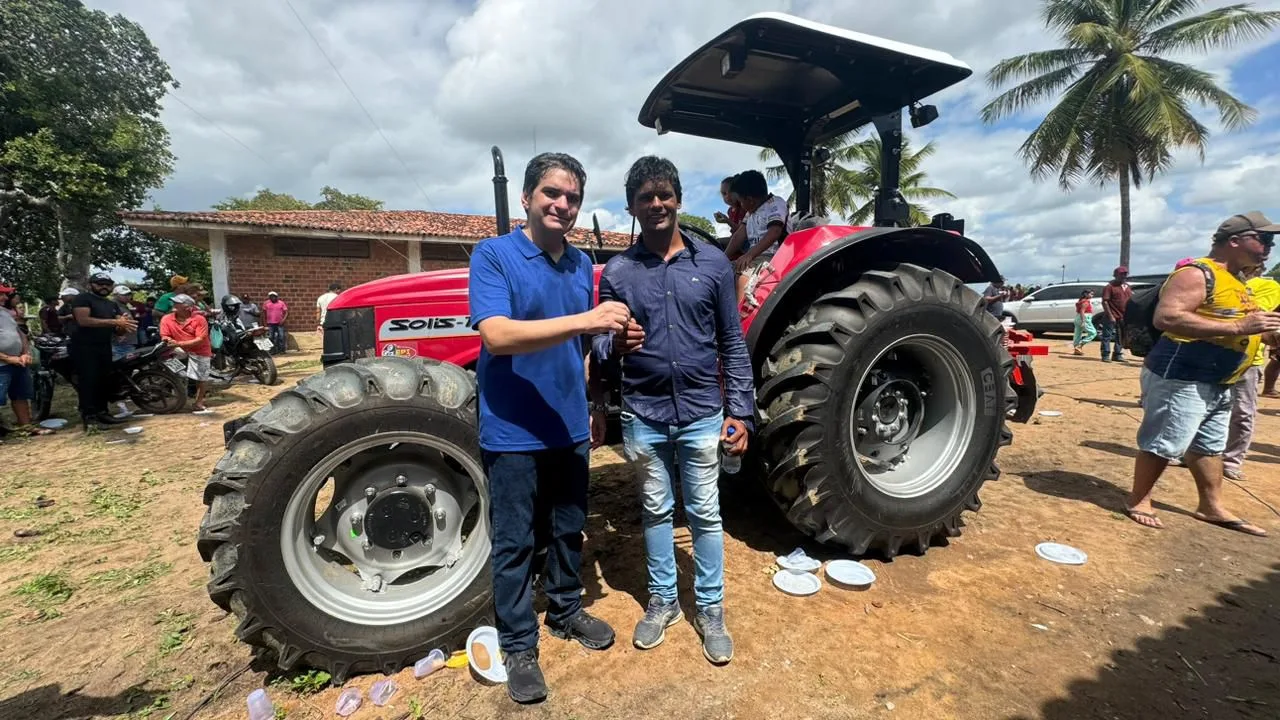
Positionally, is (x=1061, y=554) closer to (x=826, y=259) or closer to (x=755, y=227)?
(x=826, y=259)

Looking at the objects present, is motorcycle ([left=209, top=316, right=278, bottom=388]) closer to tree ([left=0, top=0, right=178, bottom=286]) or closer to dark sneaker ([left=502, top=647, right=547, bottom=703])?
tree ([left=0, top=0, right=178, bottom=286])

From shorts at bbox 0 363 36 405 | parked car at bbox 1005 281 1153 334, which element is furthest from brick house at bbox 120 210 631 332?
parked car at bbox 1005 281 1153 334

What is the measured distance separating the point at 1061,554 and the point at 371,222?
15.9 meters

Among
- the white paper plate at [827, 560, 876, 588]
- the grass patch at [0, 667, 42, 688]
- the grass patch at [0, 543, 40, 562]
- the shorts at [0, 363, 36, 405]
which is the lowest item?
the grass patch at [0, 667, 42, 688]

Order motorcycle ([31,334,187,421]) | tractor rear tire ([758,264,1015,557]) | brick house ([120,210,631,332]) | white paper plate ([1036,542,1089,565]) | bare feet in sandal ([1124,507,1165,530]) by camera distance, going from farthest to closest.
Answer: brick house ([120,210,631,332]) < motorcycle ([31,334,187,421]) < bare feet in sandal ([1124,507,1165,530]) < white paper plate ([1036,542,1089,565]) < tractor rear tire ([758,264,1015,557])

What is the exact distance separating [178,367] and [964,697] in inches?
337

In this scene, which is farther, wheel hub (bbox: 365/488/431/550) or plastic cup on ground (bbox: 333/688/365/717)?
wheel hub (bbox: 365/488/431/550)

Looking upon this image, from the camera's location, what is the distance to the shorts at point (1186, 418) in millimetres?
3111

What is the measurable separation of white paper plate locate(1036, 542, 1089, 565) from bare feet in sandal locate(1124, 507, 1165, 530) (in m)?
0.68

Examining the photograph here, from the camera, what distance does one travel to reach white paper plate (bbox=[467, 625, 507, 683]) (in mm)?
2010

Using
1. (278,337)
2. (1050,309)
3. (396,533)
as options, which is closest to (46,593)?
(396,533)

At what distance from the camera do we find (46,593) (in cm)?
281

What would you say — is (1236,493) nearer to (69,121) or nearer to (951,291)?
(951,291)

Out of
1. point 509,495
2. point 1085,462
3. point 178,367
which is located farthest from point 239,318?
point 1085,462
